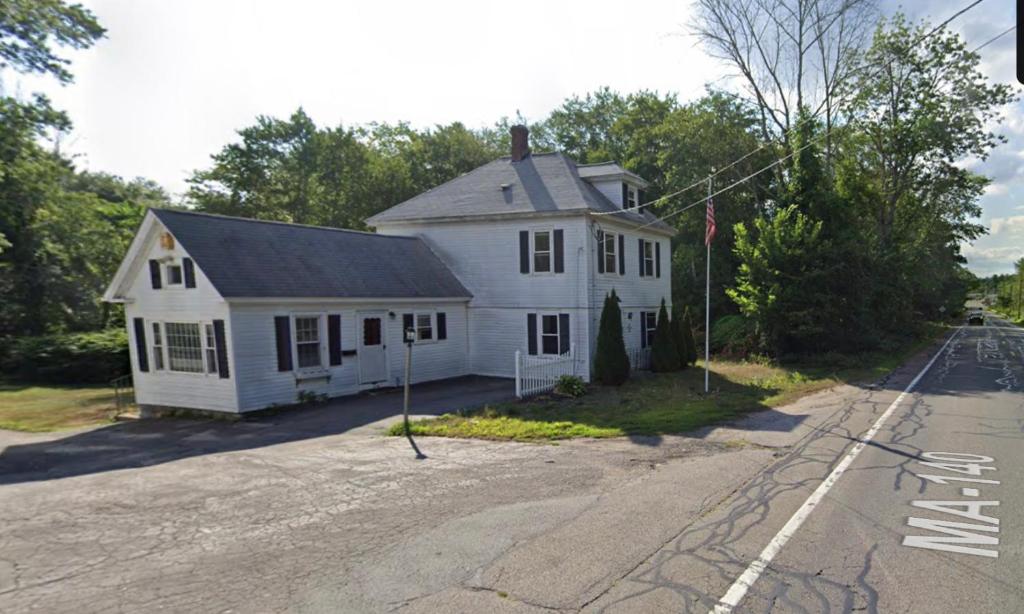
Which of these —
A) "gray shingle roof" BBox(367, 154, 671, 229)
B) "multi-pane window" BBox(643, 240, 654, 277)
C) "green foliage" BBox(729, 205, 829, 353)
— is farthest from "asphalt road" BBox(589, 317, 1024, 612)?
"multi-pane window" BBox(643, 240, 654, 277)

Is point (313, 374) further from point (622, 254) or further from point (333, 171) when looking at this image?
point (333, 171)

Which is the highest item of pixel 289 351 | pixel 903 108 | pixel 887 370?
pixel 903 108

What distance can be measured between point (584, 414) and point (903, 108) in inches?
1155

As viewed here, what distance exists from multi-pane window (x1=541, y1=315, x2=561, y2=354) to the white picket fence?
42.6 inches

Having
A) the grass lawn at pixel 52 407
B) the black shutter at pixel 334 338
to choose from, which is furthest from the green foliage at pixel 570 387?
the grass lawn at pixel 52 407

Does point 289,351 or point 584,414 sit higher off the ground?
point 289,351

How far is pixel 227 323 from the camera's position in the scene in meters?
14.6

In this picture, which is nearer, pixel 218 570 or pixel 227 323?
pixel 218 570

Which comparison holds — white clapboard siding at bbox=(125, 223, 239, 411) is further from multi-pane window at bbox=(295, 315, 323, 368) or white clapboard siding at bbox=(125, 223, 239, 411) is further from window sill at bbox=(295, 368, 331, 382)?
multi-pane window at bbox=(295, 315, 323, 368)

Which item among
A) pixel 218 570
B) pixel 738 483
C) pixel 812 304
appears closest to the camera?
pixel 218 570

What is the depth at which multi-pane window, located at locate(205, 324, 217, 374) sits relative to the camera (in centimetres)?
1527

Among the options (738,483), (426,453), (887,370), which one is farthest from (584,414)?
(887,370)

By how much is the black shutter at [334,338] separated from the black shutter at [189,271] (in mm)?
3623

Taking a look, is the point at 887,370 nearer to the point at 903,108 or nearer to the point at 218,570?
the point at 903,108
